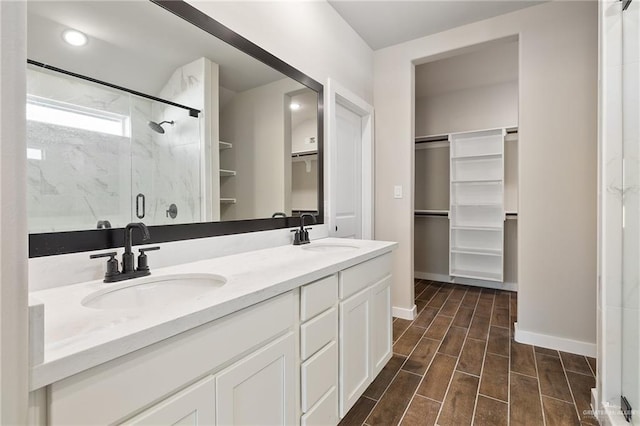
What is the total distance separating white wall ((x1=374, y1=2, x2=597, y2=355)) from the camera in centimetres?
224

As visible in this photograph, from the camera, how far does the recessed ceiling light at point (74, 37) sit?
986mm

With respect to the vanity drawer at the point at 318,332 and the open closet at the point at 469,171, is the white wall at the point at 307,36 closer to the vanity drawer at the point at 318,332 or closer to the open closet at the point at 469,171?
the open closet at the point at 469,171

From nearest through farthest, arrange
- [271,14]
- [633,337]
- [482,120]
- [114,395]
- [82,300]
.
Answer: [114,395], [82,300], [633,337], [271,14], [482,120]

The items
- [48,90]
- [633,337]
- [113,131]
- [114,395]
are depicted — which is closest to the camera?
[114,395]

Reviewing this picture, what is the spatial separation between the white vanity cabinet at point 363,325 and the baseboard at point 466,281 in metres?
2.59

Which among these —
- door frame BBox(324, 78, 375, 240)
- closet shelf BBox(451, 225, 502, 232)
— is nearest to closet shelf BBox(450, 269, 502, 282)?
closet shelf BBox(451, 225, 502, 232)

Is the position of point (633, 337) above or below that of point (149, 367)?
below

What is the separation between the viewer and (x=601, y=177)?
153cm

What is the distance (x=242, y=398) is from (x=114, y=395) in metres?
0.38

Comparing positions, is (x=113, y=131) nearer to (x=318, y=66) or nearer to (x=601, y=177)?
Result: (x=318, y=66)

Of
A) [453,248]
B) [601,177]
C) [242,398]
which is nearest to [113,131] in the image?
[242,398]

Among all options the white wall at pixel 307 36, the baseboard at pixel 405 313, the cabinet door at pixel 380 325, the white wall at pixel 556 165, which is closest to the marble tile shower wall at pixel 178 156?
the white wall at pixel 307 36

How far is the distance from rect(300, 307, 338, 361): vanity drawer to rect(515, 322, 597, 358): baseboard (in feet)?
6.23

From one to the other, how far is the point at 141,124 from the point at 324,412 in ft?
4.54
